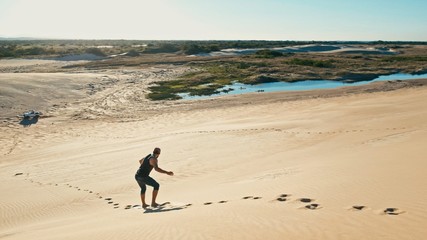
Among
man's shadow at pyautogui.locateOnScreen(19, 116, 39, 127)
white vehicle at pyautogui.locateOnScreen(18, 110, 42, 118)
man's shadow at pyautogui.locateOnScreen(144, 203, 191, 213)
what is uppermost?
man's shadow at pyautogui.locateOnScreen(144, 203, 191, 213)

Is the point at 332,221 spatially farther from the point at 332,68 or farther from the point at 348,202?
the point at 332,68

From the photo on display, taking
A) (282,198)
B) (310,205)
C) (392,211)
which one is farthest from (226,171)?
(392,211)

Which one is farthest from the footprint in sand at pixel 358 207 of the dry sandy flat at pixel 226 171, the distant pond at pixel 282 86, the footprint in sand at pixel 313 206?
the distant pond at pixel 282 86

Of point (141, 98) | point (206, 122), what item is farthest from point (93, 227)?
point (141, 98)

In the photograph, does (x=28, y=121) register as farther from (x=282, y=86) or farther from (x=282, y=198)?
(x=282, y=86)

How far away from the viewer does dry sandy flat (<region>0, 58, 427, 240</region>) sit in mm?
7109

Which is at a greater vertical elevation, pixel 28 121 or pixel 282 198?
pixel 282 198

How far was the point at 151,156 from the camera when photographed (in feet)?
32.4

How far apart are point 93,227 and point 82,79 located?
33.0 m

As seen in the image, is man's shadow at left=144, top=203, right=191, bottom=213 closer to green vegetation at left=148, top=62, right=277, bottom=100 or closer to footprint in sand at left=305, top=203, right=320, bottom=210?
footprint in sand at left=305, top=203, right=320, bottom=210

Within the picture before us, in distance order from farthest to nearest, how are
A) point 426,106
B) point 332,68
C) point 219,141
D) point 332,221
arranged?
point 332,68 < point 426,106 < point 219,141 < point 332,221

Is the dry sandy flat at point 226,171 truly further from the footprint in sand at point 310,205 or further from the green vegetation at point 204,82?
the green vegetation at point 204,82

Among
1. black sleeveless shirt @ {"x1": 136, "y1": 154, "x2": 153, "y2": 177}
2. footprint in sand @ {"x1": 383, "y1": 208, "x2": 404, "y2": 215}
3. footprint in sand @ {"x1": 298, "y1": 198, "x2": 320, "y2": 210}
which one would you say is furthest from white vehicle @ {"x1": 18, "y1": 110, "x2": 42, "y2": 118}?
footprint in sand @ {"x1": 383, "y1": 208, "x2": 404, "y2": 215}

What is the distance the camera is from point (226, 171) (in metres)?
13.1
